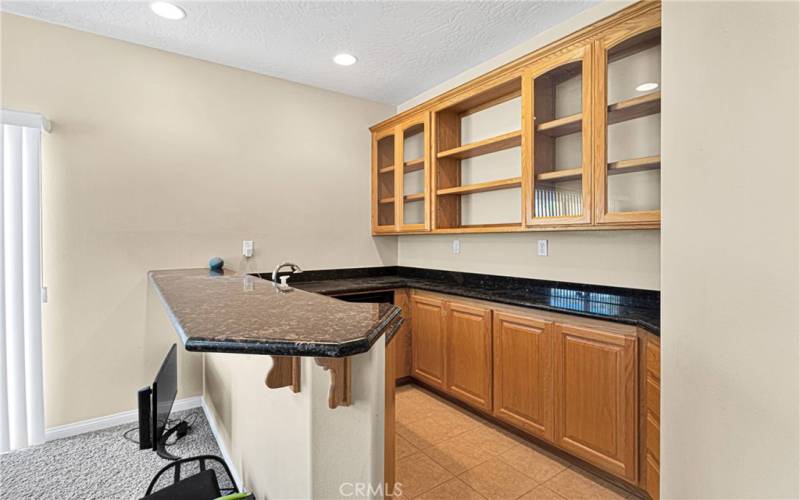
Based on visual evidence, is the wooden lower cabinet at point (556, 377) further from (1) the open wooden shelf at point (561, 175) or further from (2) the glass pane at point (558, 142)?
(1) the open wooden shelf at point (561, 175)

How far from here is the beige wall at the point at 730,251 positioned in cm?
104

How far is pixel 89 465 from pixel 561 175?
3.29m

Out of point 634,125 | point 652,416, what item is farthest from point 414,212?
point 652,416

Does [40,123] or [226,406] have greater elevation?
[40,123]

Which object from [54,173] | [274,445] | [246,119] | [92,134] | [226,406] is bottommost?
[226,406]

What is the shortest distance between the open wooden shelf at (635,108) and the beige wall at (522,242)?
0.33 ft

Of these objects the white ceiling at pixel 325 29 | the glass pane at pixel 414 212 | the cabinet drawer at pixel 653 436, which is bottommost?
the cabinet drawer at pixel 653 436

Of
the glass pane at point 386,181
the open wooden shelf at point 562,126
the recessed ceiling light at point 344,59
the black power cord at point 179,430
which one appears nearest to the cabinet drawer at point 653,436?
the open wooden shelf at point 562,126

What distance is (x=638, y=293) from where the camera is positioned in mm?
2234

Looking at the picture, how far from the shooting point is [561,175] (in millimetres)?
2369

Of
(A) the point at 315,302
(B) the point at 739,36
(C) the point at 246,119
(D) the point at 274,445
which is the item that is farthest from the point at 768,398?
(C) the point at 246,119

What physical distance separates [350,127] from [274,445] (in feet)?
10.3

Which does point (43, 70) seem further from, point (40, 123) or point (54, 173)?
point (54, 173)

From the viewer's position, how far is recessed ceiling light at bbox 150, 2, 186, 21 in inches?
91.0
